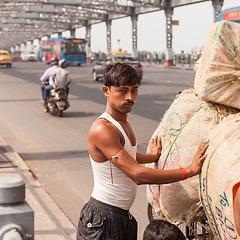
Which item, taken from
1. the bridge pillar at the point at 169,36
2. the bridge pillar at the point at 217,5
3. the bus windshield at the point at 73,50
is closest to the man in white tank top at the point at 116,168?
the bridge pillar at the point at 217,5

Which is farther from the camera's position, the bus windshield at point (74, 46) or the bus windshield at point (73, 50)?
the bus windshield at point (74, 46)

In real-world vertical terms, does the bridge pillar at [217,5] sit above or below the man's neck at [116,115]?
above

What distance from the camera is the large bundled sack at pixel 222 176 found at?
7.56 ft

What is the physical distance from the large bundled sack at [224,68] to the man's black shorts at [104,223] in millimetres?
871

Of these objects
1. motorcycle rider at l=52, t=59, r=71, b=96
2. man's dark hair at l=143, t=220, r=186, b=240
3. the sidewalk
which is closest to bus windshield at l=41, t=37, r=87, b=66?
motorcycle rider at l=52, t=59, r=71, b=96

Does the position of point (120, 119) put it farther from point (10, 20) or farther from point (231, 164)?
point (10, 20)

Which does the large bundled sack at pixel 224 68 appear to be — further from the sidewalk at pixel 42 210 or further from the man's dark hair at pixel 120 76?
the sidewalk at pixel 42 210

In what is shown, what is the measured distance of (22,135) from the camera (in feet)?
33.7

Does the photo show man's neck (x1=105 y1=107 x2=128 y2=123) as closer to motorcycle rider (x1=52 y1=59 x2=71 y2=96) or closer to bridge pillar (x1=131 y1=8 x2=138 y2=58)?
motorcycle rider (x1=52 y1=59 x2=71 y2=96)

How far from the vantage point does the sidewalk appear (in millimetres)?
4727

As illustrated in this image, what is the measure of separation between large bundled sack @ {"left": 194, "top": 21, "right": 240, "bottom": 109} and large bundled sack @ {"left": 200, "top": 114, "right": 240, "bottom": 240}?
0.16 metres

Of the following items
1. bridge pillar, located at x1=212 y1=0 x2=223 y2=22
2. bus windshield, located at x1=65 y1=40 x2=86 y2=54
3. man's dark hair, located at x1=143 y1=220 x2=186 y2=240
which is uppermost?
bridge pillar, located at x1=212 y1=0 x2=223 y2=22

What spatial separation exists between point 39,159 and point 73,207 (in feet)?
8.47

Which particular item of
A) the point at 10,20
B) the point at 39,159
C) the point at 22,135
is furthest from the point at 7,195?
the point at 10,20
